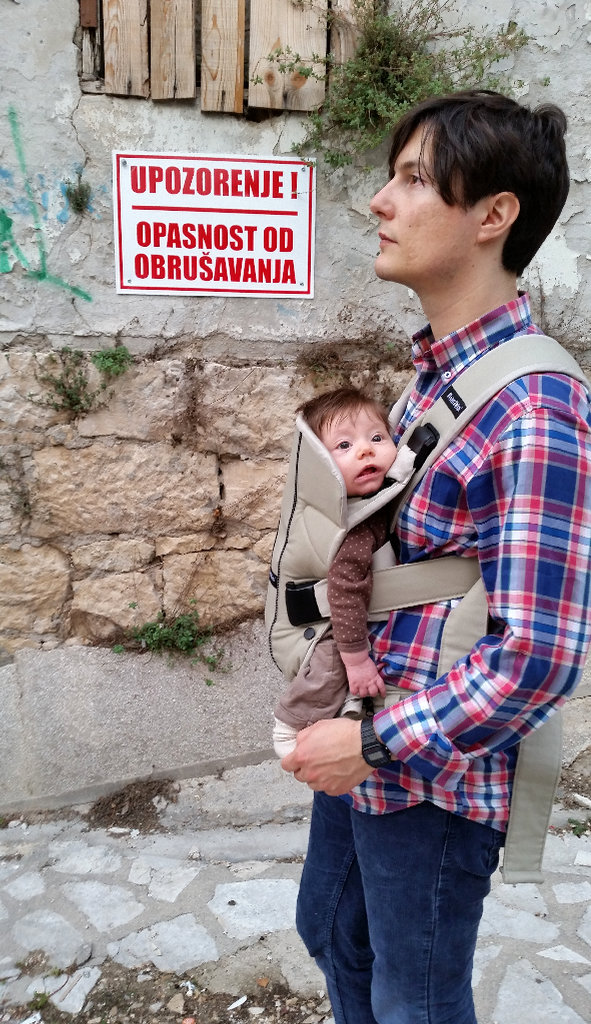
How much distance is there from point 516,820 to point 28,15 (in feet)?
9.29

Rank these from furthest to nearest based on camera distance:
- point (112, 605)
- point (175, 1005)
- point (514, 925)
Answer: point (112, 605), point (514, 925), point (175, 1005)

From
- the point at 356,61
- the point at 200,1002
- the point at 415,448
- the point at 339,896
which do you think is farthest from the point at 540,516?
the point at 356,61

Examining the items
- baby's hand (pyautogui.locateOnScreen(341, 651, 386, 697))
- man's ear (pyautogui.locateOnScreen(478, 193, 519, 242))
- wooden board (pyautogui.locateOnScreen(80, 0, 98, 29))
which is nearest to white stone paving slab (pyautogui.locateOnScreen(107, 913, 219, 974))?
baby's hand (pyautogui.locateOnScreen(341, 651, 386, 697))

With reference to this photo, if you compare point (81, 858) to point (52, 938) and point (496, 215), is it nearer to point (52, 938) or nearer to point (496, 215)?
point (52, 938)

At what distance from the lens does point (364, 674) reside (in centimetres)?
128

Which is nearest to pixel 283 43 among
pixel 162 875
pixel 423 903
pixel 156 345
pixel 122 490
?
pixel 156 345

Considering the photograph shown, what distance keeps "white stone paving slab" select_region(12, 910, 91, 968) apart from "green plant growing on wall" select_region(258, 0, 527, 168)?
106 inches

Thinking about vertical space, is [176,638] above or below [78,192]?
below

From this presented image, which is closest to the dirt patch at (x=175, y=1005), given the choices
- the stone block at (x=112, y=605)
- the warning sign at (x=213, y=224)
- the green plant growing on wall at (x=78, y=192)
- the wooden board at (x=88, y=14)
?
the stone block at (x=112, y=605)

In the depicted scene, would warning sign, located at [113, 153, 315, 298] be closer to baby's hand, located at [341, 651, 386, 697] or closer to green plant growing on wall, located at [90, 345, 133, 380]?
green plant growing on wall, located at [90, 345, 133, 380]

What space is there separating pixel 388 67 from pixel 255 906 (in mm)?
2858

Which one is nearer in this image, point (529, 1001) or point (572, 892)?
point (529, 1001)

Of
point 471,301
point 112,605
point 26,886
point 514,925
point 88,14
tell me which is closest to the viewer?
point 471,301

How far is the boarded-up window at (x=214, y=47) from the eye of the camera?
264cm
